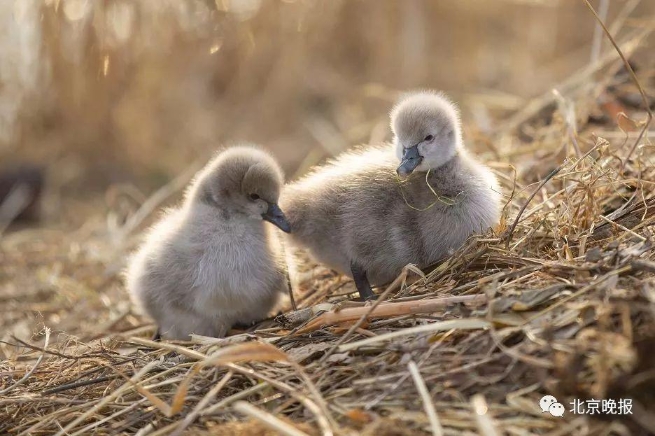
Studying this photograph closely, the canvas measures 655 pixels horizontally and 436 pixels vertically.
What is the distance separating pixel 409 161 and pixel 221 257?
0.91m

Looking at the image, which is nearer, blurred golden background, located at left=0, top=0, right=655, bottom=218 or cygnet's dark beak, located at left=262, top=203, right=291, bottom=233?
cygnet's dark beak, located at left=262, top=203, right=291, bottom=233

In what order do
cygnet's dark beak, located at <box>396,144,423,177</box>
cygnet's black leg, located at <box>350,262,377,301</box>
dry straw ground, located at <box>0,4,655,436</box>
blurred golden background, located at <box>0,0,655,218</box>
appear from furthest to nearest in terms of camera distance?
blurred golden background, located at <box>0,0,655,218</box>
cygnet's black leg, located at <box>350,262,377,301</box>
cygnet's dark beak, located at <box>396,144,423,177</box>
dry straw ground, located at <box>0,4,655,436</box>

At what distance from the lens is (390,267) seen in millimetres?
3289

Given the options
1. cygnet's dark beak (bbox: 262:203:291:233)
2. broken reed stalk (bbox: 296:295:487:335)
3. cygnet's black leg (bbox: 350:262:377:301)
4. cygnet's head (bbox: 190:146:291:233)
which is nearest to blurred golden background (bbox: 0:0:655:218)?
cygnet's head (bbox: 190:146:291:233)

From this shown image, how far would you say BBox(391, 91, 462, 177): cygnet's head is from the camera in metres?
3.25

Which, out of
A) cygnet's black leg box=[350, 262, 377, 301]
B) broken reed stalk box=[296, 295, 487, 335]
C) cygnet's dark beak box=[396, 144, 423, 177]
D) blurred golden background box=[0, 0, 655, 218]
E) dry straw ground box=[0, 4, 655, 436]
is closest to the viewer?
dry straw ground box=[0, 4, 655, 436]

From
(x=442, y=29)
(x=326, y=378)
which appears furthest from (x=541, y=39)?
(x=326, y=378)

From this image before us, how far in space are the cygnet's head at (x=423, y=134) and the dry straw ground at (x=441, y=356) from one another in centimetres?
40

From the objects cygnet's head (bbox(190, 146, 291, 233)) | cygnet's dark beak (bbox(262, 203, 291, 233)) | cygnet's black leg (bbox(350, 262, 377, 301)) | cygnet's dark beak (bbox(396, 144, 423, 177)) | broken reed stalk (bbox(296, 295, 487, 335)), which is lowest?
cygnet's black leg (bbox(350, 262, 377, 301))

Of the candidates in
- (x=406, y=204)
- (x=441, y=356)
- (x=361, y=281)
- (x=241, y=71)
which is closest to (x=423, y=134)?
(x=406, y=204)

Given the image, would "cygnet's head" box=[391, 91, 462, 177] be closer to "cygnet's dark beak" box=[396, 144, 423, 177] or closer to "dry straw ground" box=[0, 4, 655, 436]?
"cygnet's dark beak" box=[396, 144, 423, 177]

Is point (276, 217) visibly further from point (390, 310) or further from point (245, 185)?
point (390, 310)

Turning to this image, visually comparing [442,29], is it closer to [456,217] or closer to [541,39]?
[541,39]

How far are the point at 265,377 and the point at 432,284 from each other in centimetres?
84
